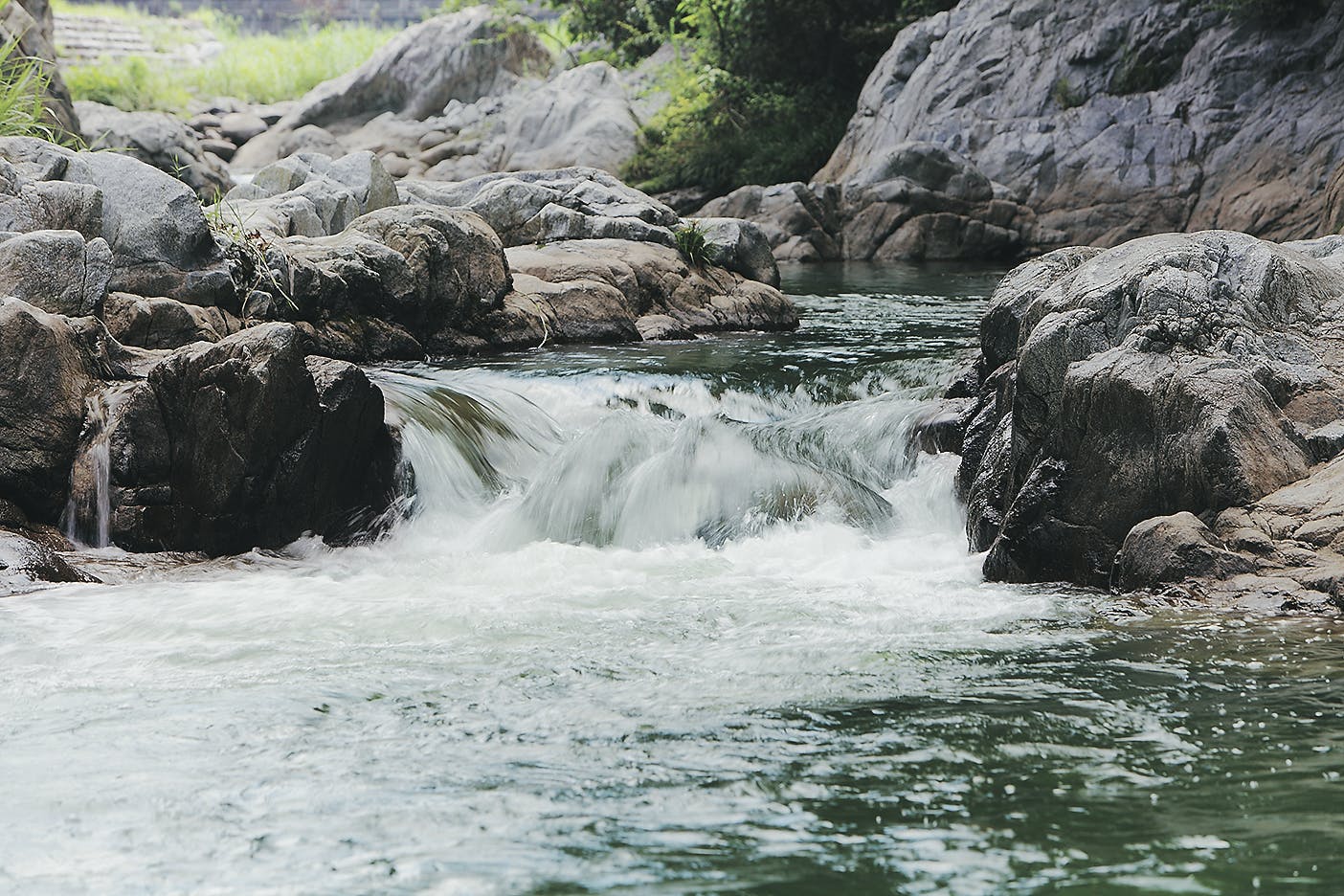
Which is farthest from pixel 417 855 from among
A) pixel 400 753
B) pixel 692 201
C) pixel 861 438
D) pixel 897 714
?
pixel 692 201

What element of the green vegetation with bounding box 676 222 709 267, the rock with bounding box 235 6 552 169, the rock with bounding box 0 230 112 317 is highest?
the rock with bounding box 235 6 552 169

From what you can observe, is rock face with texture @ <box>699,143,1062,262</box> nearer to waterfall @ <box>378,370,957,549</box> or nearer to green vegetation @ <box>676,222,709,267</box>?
green vegetation @ <box>676,222,709,267</box>

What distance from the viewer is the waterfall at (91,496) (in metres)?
6.65

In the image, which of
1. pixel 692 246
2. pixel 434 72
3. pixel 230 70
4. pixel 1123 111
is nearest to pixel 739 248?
pixel 692 246

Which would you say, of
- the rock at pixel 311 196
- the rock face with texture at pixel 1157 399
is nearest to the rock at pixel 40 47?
the rock at pixel 311 196

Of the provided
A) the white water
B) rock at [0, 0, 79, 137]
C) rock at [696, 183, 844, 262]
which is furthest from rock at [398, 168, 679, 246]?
rock at [0, 0, 79, 137]

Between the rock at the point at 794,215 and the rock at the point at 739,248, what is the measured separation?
→ 6416 mm

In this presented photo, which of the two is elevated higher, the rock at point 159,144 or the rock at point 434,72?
the rock at point 434,72

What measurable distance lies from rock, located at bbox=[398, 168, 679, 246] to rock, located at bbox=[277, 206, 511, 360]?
2.04 m

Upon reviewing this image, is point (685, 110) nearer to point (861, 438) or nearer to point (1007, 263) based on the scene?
point (1007, 263)

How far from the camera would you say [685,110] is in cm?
2617

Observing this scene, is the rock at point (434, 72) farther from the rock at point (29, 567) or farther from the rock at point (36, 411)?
the rock at point (29, 567)

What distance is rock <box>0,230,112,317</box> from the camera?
7234 millimetres

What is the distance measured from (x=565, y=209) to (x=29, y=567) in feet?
26.9
